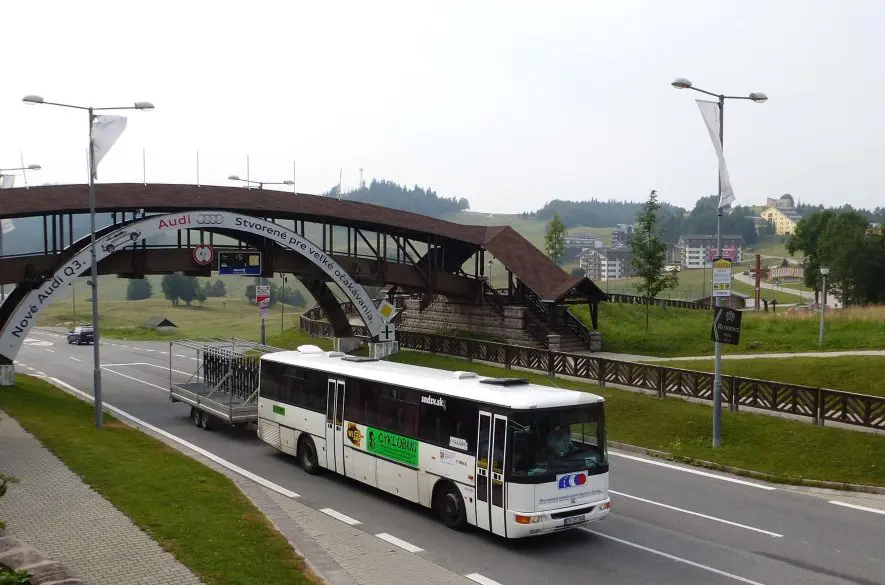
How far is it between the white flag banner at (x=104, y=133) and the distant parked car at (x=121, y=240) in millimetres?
6847

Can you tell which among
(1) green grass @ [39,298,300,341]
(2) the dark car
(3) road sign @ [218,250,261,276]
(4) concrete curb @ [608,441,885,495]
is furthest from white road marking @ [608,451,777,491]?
(2) the dark car

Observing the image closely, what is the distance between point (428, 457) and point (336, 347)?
28172mm

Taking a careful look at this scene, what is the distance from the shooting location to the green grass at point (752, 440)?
1945 cm

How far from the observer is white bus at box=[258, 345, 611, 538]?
45.2 feet

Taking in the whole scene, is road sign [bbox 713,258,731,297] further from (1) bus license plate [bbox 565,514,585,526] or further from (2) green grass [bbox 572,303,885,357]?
(2) green grass [bbox 572,303,885,357]

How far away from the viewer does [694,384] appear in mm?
25453

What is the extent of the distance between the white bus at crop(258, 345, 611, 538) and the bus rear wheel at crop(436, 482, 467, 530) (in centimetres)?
3

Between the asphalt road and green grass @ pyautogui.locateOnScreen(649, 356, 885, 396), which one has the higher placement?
green grass @ pyautogui.locateOnScreen(649, 356, 885, 396)

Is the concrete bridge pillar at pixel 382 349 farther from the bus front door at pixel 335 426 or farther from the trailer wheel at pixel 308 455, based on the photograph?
the bus front door at pixel 335 426

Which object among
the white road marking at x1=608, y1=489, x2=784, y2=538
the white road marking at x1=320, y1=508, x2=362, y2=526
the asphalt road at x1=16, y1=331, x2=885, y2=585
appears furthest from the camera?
the white road marking at x1=320, y1=508, x2=362, y2=526

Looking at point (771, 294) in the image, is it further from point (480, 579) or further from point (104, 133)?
point (480, 579)

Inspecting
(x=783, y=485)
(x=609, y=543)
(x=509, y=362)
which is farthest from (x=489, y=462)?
(x=509, y=362)

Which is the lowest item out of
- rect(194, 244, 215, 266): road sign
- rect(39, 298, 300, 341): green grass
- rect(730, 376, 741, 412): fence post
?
rect(39, 298, 300, 341): green grass

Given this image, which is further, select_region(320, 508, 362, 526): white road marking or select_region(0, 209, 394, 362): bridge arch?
select_region(0, 209, 394, 362): bridge arch
